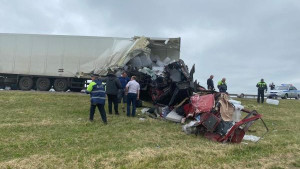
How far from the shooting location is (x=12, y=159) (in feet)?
15.1

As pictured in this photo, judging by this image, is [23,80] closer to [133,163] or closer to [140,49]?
[140,49]

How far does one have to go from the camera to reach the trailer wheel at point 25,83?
15422mm

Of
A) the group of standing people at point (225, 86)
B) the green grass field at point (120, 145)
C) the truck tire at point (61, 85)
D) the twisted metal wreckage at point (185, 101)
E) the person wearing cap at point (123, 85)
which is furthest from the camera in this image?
the truck tire at point (61, 85)

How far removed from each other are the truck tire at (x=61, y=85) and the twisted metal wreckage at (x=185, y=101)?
4837mm

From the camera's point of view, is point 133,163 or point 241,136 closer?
point 133,163

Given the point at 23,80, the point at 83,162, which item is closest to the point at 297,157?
the point at 83,162

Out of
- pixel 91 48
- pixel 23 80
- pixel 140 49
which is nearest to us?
pixel 140 49

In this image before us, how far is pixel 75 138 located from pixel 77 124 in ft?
4.56

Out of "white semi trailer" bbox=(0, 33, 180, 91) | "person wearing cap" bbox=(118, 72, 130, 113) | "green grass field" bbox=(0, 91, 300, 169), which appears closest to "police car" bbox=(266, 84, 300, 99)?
"white semi trailer" bbox=(0, 33, 180, 91)

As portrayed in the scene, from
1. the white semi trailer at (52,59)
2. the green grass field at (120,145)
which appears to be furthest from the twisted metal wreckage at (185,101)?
the white semi trailer at (52,59)

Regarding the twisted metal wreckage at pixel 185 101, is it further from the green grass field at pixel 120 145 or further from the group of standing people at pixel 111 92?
the group of standing people at pixel 111 92

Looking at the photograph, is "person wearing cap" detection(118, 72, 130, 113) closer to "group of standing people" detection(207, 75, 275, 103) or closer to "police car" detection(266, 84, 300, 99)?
"group of standing people" detection(207, 75, 275, 103)

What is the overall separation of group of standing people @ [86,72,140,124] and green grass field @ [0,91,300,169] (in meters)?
0.42

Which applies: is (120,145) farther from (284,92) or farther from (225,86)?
(284,92)
